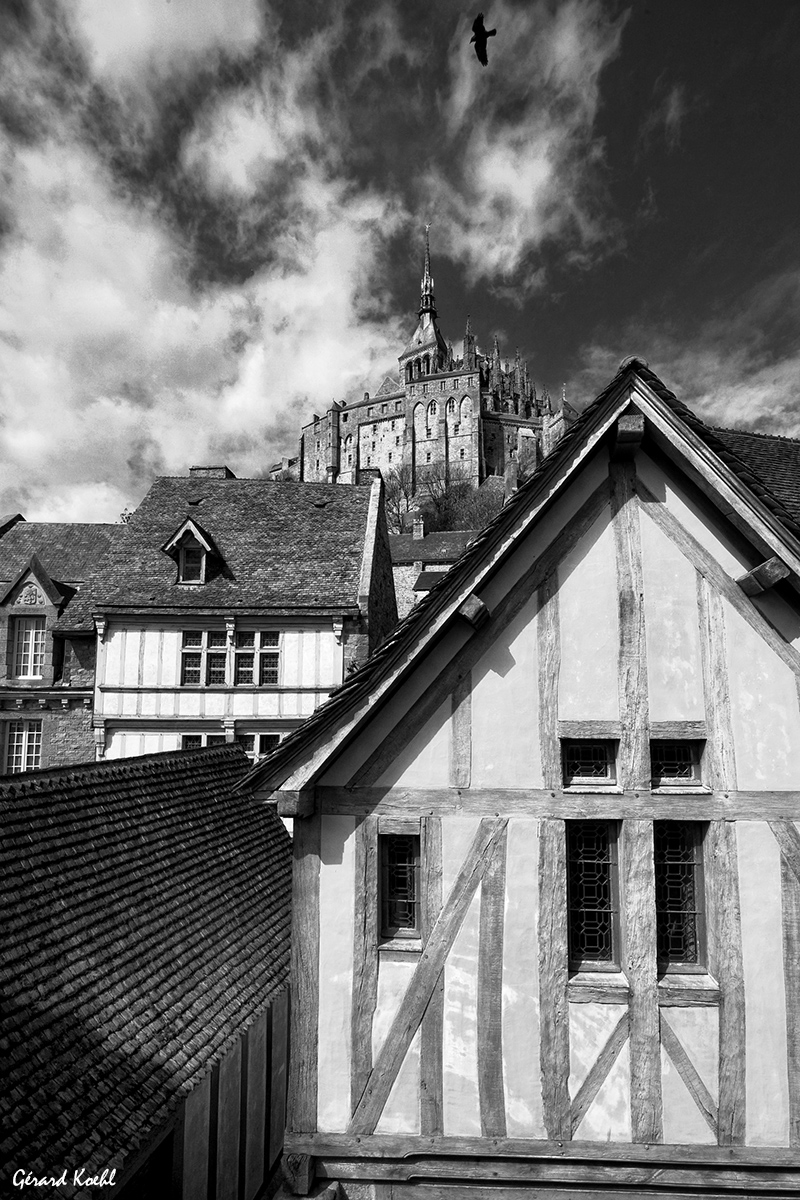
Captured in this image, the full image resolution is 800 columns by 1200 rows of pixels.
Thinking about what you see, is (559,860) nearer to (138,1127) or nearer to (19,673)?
(138,1127)

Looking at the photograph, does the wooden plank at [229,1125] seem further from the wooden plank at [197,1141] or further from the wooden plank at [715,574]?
the wooden plank at [715,574]

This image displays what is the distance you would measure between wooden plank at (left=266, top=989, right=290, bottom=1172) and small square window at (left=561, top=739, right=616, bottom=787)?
17.5ft

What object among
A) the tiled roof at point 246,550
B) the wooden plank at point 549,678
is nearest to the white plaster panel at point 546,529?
the wooden plank at point 549,678

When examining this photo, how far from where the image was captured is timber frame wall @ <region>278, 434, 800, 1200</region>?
436 cm

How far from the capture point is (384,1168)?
4.36 metres

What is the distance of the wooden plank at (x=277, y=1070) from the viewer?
8023 mm

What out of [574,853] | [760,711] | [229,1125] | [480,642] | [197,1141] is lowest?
[229,1125]

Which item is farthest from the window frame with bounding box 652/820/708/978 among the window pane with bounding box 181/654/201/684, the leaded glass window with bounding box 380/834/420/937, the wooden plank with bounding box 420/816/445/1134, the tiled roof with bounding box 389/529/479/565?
the tiled roof with bounding box 389/529/479/565

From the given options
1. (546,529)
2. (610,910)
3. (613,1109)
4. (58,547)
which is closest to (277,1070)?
(613,1109)

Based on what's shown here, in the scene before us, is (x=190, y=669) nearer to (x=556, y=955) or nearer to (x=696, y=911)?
(x=556, y=955)

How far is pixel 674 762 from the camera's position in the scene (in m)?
4.88

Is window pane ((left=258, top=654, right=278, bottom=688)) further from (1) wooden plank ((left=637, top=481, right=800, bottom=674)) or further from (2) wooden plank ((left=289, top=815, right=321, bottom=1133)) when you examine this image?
(1) wooden plank ((left=637, top=481, right=800, bottom=674))

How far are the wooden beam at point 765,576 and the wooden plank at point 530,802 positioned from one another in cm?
153

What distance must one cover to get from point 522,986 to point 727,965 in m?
1.46
